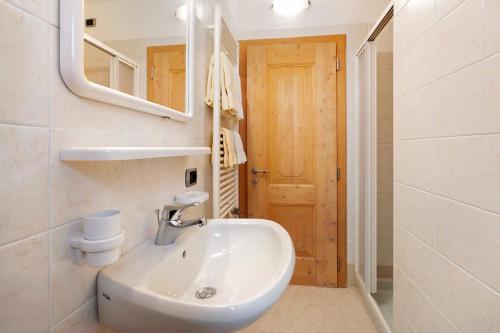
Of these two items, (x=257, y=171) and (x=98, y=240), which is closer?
(x=98, y=240)

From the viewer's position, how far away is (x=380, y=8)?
2.14 meters

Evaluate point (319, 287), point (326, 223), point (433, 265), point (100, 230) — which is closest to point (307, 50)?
point (326, 223)

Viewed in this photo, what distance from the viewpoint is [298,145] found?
2.20 metres

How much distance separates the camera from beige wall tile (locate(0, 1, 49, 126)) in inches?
18.1

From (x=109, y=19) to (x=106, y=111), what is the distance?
0.86 feet

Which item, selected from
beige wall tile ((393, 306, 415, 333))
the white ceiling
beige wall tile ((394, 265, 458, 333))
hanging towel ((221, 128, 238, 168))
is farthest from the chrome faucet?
the white ceiling

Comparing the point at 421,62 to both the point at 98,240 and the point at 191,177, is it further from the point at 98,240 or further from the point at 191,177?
the point at 98,240

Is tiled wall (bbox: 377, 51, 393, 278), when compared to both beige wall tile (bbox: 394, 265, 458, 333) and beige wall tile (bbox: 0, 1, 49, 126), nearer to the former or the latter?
beige wall tile (bbox: 394, 265, 458, 333)

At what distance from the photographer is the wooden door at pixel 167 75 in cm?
95

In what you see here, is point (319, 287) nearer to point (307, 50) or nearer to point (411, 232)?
point (411, 232)

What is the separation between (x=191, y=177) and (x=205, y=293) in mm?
551

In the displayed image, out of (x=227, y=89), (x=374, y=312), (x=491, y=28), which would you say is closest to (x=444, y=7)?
(x=491, y=28)

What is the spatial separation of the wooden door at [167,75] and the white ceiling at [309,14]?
120 cm

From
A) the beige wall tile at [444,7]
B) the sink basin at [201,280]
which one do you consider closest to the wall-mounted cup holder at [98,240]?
the sink basin at [201,280]
